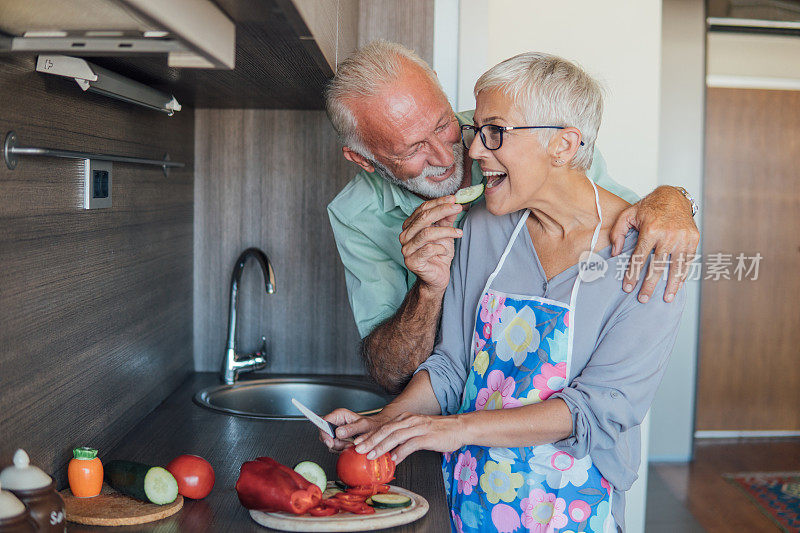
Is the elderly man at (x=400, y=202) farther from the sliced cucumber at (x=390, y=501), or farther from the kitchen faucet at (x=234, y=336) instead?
the sliced cucumber at (x=390, y=501)

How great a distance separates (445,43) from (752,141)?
2.85 metres

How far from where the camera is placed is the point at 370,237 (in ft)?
6.09

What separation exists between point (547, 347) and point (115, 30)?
0.89 meters

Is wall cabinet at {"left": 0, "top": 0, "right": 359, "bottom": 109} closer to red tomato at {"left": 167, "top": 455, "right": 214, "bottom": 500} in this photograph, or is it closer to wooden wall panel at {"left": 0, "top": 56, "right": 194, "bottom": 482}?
wooden wall panel at {"left": 0, "top": 56, "right": 194, "bottom": 482}

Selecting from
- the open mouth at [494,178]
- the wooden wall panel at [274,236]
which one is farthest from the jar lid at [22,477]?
the wooden wall panel at [274,236]

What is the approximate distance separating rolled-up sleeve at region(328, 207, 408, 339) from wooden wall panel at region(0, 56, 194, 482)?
0.45 meters

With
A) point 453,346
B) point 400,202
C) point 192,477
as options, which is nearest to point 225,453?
point 192,477

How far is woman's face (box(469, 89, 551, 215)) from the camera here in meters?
1.36

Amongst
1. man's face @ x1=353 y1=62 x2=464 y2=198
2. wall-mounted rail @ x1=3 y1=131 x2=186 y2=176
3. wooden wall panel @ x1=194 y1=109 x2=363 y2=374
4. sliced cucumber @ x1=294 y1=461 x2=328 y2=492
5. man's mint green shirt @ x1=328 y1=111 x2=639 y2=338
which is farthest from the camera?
wooden wall panel @ x1=194 y1=109 x2=363 y2=374

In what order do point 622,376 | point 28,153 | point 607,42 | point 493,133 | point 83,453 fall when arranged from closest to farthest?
point 28,153, point 83,453, point 622,376, point 493,133, point 607,42

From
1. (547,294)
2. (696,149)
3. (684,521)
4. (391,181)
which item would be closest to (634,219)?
(547,294)

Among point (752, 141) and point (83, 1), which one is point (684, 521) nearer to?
point (752, 141)

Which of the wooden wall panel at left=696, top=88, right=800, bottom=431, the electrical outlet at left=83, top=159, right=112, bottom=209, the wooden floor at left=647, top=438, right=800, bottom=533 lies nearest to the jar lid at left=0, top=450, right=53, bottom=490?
the electrical outlet at left=83, top=159, right=112, bottom=209

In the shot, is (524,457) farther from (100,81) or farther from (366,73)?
(100,81)
